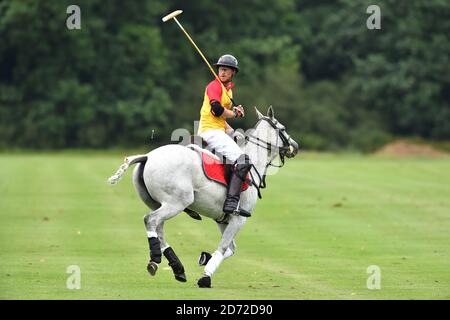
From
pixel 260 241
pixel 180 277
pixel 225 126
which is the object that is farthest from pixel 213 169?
pixel 260 241

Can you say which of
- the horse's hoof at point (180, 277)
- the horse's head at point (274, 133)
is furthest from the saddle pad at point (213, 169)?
the horse's hoof at point (180, 277)

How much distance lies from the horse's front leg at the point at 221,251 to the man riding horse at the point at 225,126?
29 cm

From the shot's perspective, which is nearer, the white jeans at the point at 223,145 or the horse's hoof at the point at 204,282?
the horse's hoof at the point at 204,282

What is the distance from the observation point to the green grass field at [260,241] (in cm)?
1446

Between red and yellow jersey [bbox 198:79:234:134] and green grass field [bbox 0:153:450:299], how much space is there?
83.0 inches

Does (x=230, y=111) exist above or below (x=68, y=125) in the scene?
above

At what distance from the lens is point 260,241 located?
21.3m

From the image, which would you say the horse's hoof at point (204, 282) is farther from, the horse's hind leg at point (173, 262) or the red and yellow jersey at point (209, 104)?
Result: the red and yellow jersey at point (209, 104)

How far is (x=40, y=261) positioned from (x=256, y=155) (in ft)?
13.6

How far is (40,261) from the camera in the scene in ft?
57.6

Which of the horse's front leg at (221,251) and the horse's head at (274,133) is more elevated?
the horse's head at (274,133)

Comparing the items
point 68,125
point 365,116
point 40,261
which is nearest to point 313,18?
point 365,116
